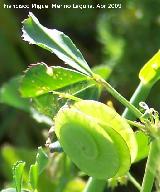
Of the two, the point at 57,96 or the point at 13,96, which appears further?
the point at 13,96

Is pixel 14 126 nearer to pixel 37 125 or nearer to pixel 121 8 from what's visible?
pixel 37 125

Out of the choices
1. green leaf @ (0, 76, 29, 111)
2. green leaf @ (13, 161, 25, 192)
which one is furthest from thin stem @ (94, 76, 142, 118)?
green leaf @ (0, 76, 29, 111)

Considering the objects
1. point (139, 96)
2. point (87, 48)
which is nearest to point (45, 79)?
point (139, 96)

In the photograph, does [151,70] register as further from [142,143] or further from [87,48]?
[87,48]

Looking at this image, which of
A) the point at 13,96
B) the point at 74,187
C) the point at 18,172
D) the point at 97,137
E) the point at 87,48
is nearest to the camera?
the point at 97,137

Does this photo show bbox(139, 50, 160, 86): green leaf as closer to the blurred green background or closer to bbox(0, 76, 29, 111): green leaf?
bbox(0, 76, 29, 111): green leaf

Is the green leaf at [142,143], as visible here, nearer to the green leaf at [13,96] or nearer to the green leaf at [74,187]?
the green leaf at [74,187]

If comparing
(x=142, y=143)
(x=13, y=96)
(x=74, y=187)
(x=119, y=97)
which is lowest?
(x=74, y=187)

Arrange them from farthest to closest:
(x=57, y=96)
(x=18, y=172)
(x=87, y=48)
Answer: (x=87, y=48) → (x=57, y=96) → (x=18, y=172)
